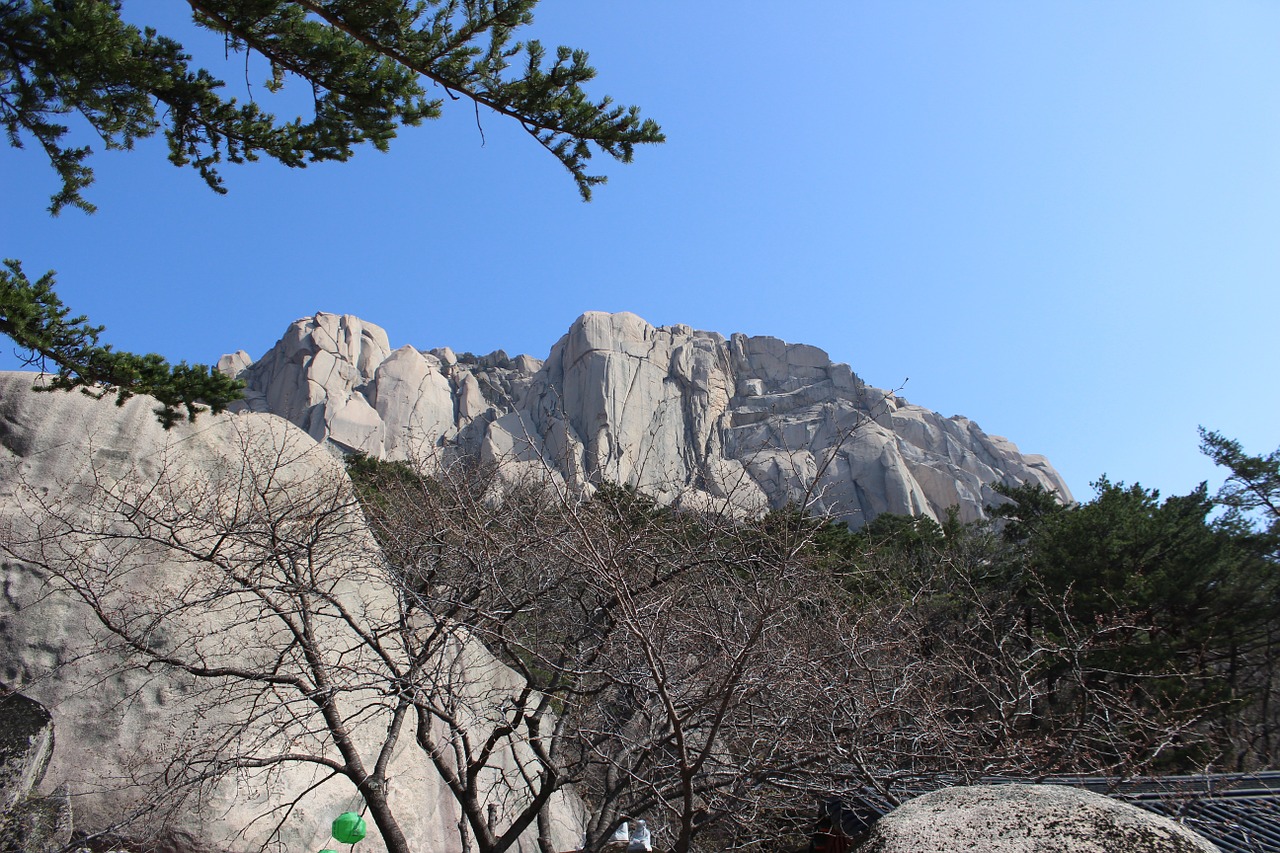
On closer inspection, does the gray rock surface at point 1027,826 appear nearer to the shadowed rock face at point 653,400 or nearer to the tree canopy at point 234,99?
the tree canopy at point 234,99

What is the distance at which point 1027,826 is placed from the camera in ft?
8.05

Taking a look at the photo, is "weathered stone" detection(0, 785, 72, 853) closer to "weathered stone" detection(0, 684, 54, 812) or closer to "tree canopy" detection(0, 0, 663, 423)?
"weathered stone" detection(0, 684, 54, 812)

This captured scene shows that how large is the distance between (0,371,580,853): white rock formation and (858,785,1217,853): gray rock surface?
4368 mm

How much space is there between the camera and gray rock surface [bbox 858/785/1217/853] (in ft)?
7.65

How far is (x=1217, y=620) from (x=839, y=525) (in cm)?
629

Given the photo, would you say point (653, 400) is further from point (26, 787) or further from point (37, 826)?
point (37, 826)

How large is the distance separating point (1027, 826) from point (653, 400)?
53127mm

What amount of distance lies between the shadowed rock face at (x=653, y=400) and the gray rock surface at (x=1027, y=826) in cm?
4614

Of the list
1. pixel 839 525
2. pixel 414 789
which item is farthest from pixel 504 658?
pixel 839 525

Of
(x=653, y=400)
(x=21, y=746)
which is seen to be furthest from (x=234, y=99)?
(x=653, y=400)

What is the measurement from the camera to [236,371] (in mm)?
63062

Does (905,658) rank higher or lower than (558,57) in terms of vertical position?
lower

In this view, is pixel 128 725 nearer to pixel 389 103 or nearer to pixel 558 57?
pixel 389 103

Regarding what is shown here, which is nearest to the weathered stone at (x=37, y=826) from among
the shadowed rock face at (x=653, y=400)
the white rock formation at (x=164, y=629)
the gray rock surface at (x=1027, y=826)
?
the white rock formation at (x=164, y=629)
